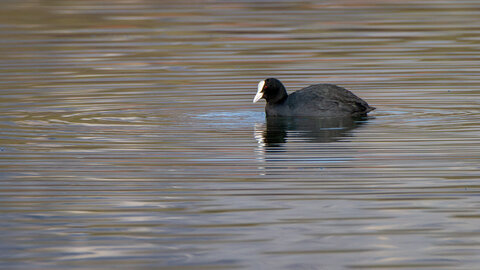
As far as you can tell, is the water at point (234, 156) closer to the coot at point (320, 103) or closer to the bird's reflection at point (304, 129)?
the bird's reflection at point (304, 129)

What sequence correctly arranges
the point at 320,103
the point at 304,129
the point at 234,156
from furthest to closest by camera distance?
the point at 320,103 < the point at 304,129 < the point at 234,156

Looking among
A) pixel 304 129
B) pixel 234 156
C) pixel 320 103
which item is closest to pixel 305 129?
pixel 304 129

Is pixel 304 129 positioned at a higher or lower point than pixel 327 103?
lower

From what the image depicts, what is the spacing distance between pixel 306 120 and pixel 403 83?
127 inches

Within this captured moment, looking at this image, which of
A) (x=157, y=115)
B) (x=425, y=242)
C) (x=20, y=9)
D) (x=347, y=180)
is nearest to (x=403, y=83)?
(x=157, y=115)

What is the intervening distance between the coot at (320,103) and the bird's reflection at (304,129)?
0.31 ft

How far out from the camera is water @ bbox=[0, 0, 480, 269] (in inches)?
311

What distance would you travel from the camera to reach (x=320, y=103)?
47.5 ft

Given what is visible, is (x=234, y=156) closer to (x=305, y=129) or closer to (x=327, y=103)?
(x=305, y=129)

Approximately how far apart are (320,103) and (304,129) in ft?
3.60

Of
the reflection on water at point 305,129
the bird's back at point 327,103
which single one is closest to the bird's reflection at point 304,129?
the reflection on water at point 305,129

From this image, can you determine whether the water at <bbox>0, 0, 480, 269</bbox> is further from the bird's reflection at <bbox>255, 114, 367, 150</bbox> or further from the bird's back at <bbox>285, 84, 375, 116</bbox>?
the bird's back at <bbox>285, 84, 375, 116</bbox>

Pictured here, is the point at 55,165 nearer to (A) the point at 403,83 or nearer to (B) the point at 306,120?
(B) the point at 306,120

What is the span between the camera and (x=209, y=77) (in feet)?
59.8
